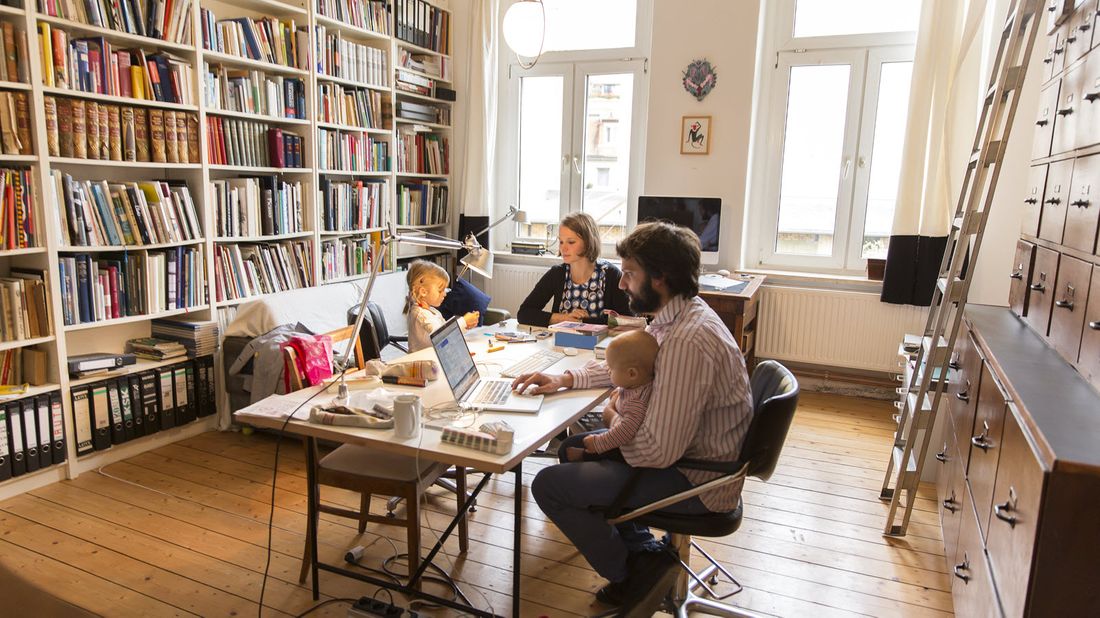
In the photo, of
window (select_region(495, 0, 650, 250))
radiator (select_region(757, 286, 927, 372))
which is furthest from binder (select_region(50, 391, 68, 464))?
radiator (select_region(757, 286, 927, 372))

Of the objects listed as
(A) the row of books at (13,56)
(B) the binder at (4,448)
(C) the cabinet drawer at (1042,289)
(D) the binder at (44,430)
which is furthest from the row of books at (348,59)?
(C) the cabinet drawer at (1042,289)

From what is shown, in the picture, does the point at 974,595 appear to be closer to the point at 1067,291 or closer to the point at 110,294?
the point at 1067,291

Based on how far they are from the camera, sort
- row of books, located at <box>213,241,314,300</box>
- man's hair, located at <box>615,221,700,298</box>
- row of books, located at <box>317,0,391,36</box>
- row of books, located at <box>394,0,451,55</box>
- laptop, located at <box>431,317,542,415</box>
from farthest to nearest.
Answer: row of books, located at <box>394,0,451,55</box> → row of books, located at <box>317,0,391,36</box> → row of books, located at <box>213,241,314,300</box> → laptop, located at <box>431,317,542,415</box> → man's hair, located at <box>615,221,700,298</box>

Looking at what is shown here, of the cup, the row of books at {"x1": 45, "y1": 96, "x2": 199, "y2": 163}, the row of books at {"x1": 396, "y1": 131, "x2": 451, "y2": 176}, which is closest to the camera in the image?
the cup

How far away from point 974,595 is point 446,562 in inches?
65.9

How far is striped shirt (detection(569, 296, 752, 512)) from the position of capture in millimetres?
1812

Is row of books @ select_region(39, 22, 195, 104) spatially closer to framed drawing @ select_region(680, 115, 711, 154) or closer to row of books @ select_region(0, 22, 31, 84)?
row of books @ select_region(0, 22, 31, 84)

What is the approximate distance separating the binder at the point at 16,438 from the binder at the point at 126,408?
43 cm

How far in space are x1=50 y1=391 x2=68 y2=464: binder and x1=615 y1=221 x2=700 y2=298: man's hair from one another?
2770 millimetres

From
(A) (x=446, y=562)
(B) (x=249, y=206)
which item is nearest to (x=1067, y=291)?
(A) (x=446, y=562)

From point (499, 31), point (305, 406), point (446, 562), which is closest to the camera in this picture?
point (305, 406)

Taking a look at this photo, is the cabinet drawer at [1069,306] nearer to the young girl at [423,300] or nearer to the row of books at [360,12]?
the young girl at [423,300]

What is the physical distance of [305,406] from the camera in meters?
2.12

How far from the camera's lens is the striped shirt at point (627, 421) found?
76.4 inches
